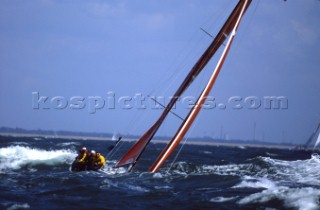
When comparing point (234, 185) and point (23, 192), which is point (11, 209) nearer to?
point (23, 192)

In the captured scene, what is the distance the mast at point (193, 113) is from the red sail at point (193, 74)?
27 cm

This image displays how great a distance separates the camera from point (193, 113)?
2017 centimetres

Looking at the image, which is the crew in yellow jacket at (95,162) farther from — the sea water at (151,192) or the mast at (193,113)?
the mast at (193,113)

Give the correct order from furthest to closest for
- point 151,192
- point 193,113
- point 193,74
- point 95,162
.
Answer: point 95,162
point 193,74
point 193,113
point 151,192

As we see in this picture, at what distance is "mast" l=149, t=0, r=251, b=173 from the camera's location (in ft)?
64.9

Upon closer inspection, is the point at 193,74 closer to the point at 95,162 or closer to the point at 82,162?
the point at 95,162

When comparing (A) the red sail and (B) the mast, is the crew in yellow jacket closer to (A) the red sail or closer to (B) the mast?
(A) the red sail

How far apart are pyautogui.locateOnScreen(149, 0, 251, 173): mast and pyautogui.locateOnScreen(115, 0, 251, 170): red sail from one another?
0.27 metres

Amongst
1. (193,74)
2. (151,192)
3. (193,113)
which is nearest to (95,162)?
(193,113)

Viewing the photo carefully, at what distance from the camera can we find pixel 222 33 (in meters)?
21.1

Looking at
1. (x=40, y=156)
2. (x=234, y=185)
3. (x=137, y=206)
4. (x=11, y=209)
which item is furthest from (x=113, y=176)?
(x=40, y=156)

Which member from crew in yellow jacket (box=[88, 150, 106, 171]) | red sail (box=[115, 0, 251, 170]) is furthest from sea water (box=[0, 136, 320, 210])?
→ red sail (box=[115, 0, 251, 170])

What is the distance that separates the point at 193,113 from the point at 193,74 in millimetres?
1791

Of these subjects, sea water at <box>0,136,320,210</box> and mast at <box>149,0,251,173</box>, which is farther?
mast at <box>149,0,251,173</box>
